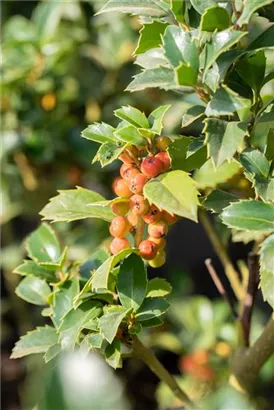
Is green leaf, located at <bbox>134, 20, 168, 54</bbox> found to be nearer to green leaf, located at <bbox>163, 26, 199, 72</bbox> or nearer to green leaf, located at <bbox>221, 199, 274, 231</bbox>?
green leaf, located at <bbox>163, 26, 199, 72</bbox>

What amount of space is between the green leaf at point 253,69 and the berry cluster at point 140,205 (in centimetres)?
9

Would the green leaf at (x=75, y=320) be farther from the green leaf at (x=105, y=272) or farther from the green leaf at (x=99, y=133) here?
the green leaf at (x=99, y=133)

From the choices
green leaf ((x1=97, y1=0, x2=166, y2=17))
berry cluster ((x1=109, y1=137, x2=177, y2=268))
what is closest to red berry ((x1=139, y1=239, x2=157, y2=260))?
berry cluster ((x1=109, y1=137, x2=177, y2=268))

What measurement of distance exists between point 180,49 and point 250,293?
1.11ft

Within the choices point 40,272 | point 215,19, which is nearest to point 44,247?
point 40,272

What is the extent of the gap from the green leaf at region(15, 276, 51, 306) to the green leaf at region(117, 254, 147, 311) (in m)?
0.14

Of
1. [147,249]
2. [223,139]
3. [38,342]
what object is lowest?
[38,342]

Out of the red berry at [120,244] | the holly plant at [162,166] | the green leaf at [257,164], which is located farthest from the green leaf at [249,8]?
the red berry at [120,244]

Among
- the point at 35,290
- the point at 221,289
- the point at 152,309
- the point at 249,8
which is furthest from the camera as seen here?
the point at 221,289

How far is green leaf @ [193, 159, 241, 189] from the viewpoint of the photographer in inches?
34.4

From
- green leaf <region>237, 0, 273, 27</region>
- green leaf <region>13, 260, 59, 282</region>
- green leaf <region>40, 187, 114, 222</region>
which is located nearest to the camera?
green leaf <region>237, 0, 273, 27</region>

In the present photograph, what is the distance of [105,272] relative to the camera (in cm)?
62

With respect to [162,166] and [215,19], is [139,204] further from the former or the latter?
[215,19]

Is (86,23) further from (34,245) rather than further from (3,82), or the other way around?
(34,245)
